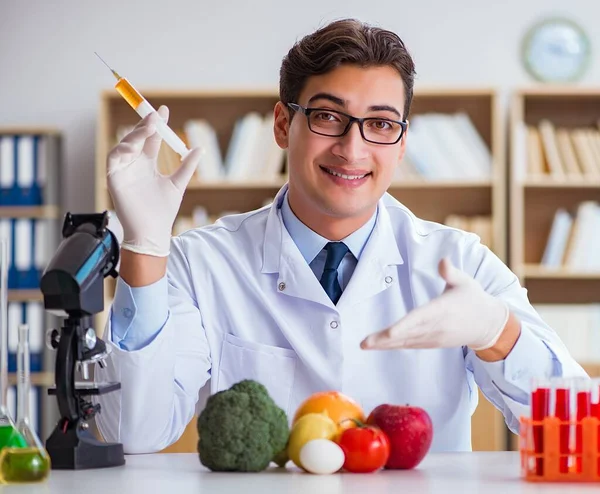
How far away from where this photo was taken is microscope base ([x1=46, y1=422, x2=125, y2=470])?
1.25 m

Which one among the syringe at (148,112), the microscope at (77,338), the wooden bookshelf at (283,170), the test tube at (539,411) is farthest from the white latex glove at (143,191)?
the wooden bookshelf at (283,170)

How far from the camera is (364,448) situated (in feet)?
3.95

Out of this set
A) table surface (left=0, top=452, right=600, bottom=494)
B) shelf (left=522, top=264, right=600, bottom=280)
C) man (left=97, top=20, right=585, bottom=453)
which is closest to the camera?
table surface (left=0, top=452, right=600, bottom=494)

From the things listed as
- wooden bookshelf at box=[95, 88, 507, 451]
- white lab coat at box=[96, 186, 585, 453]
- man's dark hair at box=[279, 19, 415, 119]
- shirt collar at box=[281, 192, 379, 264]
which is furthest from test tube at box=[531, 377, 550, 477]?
wooden bookshelf at box=[95, 88, 507, 451]

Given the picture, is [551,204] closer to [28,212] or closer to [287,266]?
[28,212]

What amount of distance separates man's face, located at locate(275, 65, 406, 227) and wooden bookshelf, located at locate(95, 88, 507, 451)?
2161 millimetres

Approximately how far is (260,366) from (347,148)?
442 mm

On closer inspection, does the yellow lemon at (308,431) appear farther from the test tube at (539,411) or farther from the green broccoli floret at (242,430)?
the test tube at (539,411)

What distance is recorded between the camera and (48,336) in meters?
1.25

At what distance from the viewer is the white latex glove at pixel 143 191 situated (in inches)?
56.4

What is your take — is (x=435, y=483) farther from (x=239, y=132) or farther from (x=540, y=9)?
(x=540, y=9)

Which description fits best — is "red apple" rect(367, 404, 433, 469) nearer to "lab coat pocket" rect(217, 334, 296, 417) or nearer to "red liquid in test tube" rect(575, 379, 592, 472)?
"red liquid in test tube" rect(575, 379, 592, 472)

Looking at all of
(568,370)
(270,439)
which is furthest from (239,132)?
(270,439)

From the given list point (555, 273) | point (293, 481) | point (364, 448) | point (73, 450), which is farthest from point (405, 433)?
point (555, 273)
